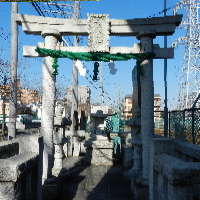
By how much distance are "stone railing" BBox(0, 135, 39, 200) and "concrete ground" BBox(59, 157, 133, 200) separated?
304 centimetres

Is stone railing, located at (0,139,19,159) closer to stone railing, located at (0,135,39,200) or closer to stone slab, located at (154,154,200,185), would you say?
stone railing, located at (0,135,39,200)

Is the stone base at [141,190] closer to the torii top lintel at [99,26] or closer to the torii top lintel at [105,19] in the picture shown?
the torii top lintel at [99,26]

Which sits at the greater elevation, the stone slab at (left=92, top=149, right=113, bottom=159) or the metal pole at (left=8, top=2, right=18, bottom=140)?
the metal pole at (left=8, top=2, right=18, bottom=140)

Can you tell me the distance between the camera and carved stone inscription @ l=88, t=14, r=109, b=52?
5941mm

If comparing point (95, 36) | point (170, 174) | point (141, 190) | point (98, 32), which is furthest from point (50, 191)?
point (170, 174)

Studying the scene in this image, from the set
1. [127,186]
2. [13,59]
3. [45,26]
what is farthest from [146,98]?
[13,59]

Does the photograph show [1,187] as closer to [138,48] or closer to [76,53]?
[76,53]

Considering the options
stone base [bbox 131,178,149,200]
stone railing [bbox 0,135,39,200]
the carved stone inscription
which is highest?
the carved stone inscription

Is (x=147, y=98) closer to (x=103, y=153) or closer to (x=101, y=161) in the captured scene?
(x=103, y=153)

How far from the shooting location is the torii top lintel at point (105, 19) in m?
5.93

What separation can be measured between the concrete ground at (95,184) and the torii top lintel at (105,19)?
419cm

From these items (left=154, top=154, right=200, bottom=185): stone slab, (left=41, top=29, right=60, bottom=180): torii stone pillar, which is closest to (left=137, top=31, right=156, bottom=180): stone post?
(left=41, top=29, right=60, bottom=180): torii stone pillar

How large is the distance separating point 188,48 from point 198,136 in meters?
26.7

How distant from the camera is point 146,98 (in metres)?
5.82
